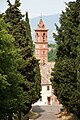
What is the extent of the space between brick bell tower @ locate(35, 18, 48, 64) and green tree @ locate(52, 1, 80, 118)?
81035 millimetres

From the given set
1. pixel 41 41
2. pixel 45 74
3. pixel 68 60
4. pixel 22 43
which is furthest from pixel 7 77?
pixel 41 41

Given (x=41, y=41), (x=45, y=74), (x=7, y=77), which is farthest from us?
(x=41, y=41)

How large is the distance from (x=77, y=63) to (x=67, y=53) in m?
4.56

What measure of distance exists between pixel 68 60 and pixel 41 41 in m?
87.5

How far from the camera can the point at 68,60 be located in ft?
128

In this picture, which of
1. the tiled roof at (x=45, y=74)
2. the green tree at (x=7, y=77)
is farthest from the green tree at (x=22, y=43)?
the tiled roof at (x=45, y=74)

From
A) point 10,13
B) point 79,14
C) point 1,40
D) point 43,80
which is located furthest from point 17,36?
point 43,80

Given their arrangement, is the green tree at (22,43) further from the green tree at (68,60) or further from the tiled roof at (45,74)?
the tiled roof at (45,74)

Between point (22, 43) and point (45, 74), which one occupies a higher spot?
point (45, 74)

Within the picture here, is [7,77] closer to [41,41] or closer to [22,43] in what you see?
[22,43]

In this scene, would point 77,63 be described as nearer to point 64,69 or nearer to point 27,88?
point 64,69

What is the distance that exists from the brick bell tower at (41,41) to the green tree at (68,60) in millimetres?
81035

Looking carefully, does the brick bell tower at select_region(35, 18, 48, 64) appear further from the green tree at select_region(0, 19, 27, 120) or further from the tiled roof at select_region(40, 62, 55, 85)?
the green tree at select_region(0, 19, 27, 120)

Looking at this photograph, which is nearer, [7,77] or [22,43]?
[7,77]
